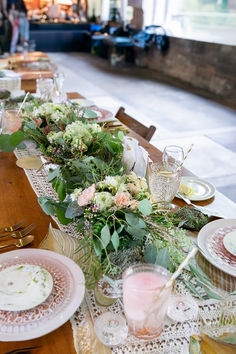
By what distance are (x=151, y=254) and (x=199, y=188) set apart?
0.57 metres

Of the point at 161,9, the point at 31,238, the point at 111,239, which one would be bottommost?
the point at 31,238

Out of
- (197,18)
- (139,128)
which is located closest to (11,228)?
(139,128)

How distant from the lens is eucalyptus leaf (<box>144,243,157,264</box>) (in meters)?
0.82

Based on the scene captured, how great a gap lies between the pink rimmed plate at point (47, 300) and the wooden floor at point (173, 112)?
2.14 metres

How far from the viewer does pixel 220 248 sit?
95 cm

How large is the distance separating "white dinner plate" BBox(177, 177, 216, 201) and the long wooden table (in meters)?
0.02

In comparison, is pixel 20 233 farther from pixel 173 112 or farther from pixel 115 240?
pixel 173 112

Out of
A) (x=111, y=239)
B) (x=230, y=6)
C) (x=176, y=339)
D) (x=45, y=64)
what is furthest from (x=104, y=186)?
(x=230, y=6)

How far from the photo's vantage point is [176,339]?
70 cm

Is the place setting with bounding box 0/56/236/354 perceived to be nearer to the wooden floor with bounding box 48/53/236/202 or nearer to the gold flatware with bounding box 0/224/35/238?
the gold flatware with bounding box 0/224/35/238

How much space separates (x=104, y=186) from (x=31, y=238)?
0.88ft

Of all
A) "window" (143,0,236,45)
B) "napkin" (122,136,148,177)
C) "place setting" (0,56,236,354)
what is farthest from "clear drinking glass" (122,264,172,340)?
"window" (143,0,236,45)

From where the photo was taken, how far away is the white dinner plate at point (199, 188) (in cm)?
127

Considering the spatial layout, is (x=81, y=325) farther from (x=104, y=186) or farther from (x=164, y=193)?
(x=164, y=193)
